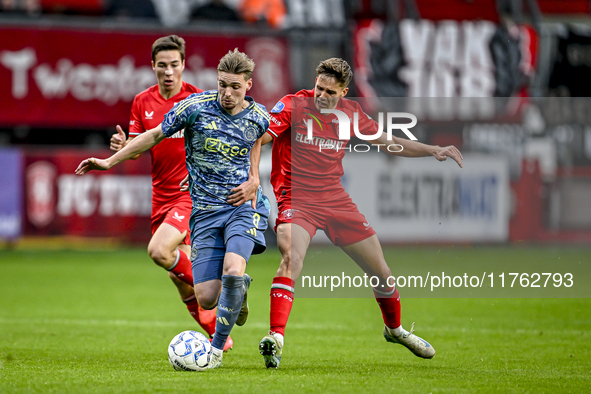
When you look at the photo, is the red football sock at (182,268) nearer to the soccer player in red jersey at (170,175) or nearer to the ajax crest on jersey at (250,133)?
the soccer player in red jersey at (170,175)

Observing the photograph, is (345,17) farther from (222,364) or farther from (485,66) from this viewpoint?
(222,364)

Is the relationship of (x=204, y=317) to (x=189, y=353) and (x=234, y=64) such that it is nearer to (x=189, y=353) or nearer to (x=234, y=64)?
(x=189, y=353)

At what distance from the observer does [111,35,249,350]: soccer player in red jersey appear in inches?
246

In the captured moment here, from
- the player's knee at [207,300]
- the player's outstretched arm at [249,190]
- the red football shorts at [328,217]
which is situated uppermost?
the player's outstretched arm at [249,190]

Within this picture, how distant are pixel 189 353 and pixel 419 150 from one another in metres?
2.23

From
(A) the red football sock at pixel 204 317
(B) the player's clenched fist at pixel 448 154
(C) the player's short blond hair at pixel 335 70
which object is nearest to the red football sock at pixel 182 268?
(A) the red football sock at pixel 204 317

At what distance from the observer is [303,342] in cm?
668

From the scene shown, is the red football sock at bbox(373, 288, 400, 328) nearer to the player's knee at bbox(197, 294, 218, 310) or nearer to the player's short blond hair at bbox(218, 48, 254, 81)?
the player's knee at bbox(197, 294, 218, 310)

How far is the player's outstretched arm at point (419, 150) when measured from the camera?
5.67 meters

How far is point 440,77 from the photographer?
Answer: 17.9m

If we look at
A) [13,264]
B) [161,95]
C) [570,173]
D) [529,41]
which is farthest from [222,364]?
[529,41]

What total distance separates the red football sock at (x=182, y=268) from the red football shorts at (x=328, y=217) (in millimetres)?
989

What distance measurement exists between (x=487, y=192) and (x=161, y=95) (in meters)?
4.04

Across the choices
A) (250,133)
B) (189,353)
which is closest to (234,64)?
(250,133)
